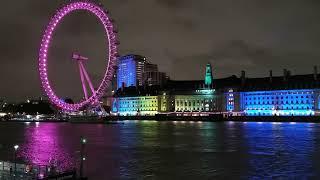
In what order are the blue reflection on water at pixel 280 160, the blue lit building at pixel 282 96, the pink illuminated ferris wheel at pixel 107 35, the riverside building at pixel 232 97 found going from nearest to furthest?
the blue reflection on water at pixel 280 160 < the pink illuminated ferris wheel at pixel 107 35 < the blue lit building at pixel 282 96 < the riverside building at pixel 232 97

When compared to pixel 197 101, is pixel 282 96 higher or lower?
higher

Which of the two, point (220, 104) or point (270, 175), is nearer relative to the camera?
point (270, 175)

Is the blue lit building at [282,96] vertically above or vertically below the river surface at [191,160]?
above

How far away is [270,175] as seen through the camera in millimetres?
26391

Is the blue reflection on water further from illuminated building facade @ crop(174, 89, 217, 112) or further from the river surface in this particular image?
illuminated building facade @ crop(174, 89, 217, 112)

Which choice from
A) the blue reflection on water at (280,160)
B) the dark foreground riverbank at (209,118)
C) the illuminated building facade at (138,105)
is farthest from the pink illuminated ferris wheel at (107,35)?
the illuminated building facade at (138,105)

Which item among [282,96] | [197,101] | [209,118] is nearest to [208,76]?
[197,101]

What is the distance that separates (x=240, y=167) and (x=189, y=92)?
14975 centimetres

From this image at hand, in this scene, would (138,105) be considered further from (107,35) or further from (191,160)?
(191,160)

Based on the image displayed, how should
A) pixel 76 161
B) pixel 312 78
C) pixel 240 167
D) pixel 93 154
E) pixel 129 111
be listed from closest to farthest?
1. pixel 240 167
2. pixel 76 161
3. pixel 93 154
4. pixel 312 78
5. pixel 129 111

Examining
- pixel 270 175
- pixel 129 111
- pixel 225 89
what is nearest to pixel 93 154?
pixel 270 175

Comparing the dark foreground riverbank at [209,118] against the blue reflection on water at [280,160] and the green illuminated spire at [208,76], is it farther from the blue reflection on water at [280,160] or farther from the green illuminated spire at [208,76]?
the blue reflection on water at [280,160]

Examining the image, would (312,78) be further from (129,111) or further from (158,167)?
(158,167)

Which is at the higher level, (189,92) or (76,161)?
(189,92)
